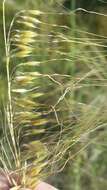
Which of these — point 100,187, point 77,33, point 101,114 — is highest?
point 77,33

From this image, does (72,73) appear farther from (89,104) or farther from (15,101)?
(15,101)

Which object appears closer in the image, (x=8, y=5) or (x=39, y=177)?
(x=39, y=177)

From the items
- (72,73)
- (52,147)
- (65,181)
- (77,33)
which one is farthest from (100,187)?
(77,33)

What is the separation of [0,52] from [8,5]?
0.13m

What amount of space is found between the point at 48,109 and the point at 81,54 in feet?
0.55

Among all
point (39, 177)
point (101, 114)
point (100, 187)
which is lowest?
point (100, 187)

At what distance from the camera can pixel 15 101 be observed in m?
1.18

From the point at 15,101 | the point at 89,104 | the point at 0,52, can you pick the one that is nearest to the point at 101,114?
the point at 89,104

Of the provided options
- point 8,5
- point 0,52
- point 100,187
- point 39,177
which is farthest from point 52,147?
point 8,5

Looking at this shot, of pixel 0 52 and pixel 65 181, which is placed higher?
pixel 0 52

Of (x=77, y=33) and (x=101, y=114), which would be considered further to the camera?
(x=77, y=33)

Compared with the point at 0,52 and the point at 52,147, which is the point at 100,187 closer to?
the point at 52,147

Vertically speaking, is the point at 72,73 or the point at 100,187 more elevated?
the point at 72,73

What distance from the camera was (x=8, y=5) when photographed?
136cm
